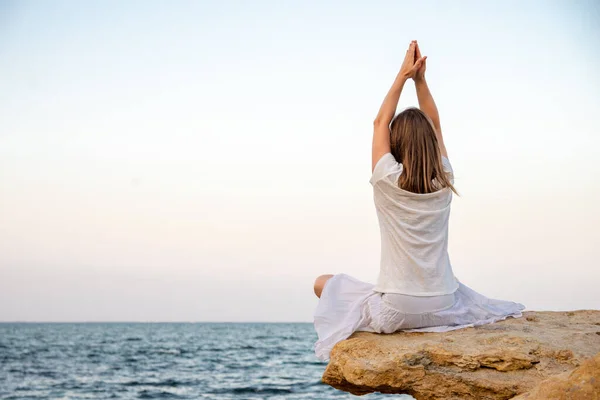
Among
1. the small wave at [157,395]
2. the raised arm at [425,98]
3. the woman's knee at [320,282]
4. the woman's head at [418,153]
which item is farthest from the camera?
the small wave at [157,395]

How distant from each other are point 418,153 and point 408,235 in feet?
2.03

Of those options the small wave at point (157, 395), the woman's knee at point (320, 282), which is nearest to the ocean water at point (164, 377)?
the small wave at point (157, 395)

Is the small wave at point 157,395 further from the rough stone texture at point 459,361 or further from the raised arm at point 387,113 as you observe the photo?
the raised arm at point 387,113

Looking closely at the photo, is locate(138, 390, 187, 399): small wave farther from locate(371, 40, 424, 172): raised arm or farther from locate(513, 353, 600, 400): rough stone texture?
locate(513, 353, 600, 400): rough stone texture

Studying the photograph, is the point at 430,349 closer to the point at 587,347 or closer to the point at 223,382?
the point at 587,347

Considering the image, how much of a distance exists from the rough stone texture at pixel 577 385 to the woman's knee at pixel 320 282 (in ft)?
6.78

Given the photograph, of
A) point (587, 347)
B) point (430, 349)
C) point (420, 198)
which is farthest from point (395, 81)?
point (587, 347)

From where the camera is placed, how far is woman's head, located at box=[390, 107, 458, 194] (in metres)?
4.61

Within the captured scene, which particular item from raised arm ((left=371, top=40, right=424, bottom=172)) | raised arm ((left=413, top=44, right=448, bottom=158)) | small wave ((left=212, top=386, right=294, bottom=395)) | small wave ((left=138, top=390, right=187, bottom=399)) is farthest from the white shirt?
→ small wave ((left=138, top=390, right=187, bottom=399))

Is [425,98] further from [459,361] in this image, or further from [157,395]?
[157,395]

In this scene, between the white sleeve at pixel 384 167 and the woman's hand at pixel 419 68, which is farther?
the woman's hand at pixel 419 68

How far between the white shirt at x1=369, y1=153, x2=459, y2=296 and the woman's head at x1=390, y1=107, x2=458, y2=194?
6cm

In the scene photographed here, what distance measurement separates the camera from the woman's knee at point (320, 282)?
5065 millimetres

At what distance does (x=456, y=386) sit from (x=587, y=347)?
968 mm
